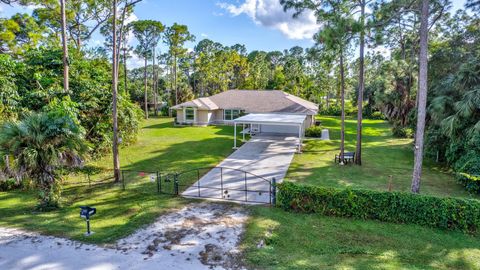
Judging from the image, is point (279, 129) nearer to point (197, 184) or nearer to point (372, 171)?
point (372, 171)

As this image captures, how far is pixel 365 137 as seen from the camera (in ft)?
85.7

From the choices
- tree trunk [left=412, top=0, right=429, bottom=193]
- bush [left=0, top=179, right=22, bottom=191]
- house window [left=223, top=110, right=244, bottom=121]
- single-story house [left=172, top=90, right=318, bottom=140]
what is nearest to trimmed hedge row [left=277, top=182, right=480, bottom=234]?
tree trunk [left=412, top=0, right=429, bottom=193]

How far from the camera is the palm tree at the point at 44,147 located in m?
8.66

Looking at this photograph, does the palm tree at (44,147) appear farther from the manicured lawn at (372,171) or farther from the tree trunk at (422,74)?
the tree trunk at (422,74)

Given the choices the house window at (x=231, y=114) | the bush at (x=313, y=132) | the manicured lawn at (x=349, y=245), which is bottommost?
the manicured lawn at (x=349, y=245)

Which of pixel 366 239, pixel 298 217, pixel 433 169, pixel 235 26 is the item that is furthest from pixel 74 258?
pixel 235 26

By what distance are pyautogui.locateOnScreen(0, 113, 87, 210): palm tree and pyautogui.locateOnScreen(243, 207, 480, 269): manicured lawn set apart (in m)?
6.37

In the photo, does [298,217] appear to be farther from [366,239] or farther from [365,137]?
[365,137]

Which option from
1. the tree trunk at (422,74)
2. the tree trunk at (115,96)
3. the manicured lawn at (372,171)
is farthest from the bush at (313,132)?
the tree trunk at (115,96)

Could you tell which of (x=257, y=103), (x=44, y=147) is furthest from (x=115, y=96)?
(x=257, y=103)

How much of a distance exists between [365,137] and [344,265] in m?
22.0

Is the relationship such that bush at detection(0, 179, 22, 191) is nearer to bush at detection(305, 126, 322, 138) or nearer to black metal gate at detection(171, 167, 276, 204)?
black metal gate at detection(171, 167, 276, 204)

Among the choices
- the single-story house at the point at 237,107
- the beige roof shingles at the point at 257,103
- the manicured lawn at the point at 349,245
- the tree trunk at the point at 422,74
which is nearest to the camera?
the manicured lawn at the point at 349,245

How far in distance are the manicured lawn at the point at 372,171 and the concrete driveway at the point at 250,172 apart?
1.01 meters
